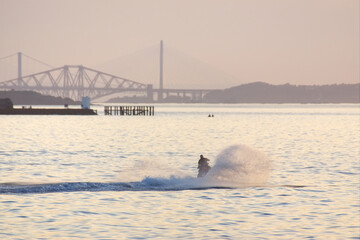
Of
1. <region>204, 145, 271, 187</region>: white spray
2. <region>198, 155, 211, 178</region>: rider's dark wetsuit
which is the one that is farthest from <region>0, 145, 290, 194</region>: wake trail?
<region>198, 155, 211, 178</region>: rider's dark wetsuit

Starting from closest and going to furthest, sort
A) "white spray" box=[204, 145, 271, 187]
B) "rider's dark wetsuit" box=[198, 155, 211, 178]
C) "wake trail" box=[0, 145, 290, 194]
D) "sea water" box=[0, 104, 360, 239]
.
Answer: "sea water" box=[0, 104, 360, 239] < "wake trail" box=[0, 145, 290, 194] < "rider's dark wetsuit" box=[198, 155, 211, 178] < "white spray" box=[204, 145, 271, 187]

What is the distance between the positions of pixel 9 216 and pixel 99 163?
81.4 ft

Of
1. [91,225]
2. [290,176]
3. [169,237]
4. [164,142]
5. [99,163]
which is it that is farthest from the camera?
[164,142]

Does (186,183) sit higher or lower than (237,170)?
lower

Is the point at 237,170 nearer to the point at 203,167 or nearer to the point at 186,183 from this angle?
the point at 203,167

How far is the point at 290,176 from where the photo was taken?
38.2 metres

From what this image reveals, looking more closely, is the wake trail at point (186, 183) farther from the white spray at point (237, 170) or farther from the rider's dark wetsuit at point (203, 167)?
the rider's dark wetsuit at point (203, 167)

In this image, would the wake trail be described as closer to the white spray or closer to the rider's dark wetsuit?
the white spray

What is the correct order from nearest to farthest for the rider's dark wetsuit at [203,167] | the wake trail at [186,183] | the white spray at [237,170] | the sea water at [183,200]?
the sea water at [183,200] → the wake trail at [186,183] → the rider's dark wetsuit at [203,167] → the white spray at [237,170]

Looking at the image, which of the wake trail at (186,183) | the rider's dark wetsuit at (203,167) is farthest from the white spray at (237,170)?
the rider's dark wetsuit at (203,167)

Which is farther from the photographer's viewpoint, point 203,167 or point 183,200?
point 203,167

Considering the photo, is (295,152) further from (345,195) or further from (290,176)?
(345,195)

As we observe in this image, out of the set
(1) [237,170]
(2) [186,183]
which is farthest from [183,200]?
Answer: (1) [237,170]

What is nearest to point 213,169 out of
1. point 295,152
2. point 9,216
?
point 9,216
